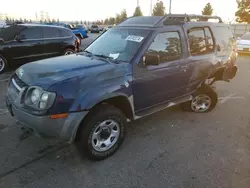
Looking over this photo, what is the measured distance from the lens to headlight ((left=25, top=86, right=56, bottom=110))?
235 cm

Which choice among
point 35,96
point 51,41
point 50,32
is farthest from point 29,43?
point 35,96

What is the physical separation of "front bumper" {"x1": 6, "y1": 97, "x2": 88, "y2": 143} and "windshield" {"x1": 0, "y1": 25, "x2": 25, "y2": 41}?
5658 millimetres

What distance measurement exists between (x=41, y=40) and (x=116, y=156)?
624 centimetres

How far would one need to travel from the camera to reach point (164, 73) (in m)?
3.36

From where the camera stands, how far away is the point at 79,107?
2465 mm

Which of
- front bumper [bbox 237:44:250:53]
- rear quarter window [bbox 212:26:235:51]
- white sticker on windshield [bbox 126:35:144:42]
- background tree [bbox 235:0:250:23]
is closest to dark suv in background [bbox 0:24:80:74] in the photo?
white sticker on windshield [bbox 126:35:144:42]

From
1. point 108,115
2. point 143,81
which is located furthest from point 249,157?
point 108,115

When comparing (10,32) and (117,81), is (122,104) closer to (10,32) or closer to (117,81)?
(117,81)

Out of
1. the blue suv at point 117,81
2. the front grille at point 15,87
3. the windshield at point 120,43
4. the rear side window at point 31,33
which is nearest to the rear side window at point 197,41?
the blue suv at point 117,81

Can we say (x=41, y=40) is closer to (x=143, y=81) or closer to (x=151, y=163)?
(x=143, y=81)

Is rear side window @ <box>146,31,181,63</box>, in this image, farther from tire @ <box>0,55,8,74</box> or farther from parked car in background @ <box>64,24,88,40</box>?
parked car in background @ <box>64,24,88,40</box>

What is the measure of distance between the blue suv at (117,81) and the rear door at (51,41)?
464cm

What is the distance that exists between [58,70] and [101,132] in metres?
1.03

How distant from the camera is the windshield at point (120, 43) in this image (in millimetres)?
3150
